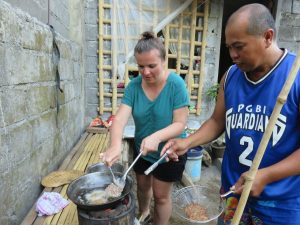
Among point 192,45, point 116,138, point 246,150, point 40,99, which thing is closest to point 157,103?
point 116,138

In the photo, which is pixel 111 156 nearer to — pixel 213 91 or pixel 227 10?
pixel 213 91

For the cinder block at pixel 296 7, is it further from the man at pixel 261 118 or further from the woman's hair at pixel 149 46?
the man at pixel 261 118

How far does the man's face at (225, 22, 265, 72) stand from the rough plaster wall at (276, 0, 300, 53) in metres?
4.91

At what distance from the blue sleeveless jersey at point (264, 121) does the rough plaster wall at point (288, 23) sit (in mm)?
4829

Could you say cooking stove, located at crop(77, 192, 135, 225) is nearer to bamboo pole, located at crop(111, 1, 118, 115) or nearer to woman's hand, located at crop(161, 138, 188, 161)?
woman's hand, located at crop(161, 138, 188, 161)

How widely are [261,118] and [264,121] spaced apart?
20 millimetres

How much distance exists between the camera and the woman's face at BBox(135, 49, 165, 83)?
1.95 meters

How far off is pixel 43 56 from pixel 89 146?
1.70 metres

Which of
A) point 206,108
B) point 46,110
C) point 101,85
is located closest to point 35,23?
point 46,110

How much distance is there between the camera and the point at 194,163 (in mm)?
4379

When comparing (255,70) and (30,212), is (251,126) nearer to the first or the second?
(255,70)

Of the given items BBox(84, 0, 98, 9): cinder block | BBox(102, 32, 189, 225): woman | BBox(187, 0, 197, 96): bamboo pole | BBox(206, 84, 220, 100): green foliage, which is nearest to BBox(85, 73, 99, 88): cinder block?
BBox(84, 0, 98, 9): cinder block

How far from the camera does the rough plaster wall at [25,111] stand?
1925 millimetres

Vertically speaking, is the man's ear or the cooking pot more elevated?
the man's ear
